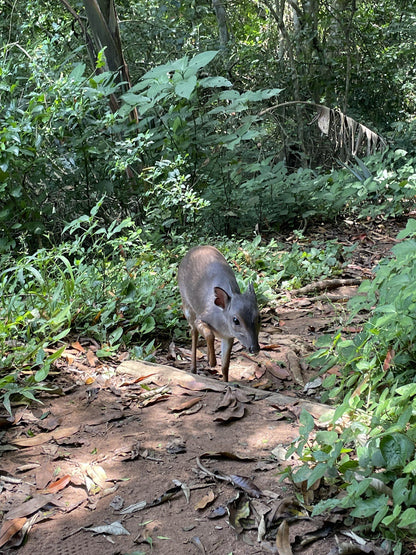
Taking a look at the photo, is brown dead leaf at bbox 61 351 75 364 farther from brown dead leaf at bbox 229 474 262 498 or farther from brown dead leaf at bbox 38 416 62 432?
brown dead leaf at bbox 229 474 262 498

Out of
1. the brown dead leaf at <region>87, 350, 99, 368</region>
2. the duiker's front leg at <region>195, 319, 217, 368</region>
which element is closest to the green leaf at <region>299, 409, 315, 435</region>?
the duiker's front leg at <region>195, 319, 217, 368</region>

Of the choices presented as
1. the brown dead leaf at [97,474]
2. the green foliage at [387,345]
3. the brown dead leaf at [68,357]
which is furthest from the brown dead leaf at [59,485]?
the green foliage at [387,345]

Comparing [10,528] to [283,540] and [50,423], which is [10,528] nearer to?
[50,423]

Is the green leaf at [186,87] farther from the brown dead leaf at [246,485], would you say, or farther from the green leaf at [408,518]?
the green leaf at [408,518]

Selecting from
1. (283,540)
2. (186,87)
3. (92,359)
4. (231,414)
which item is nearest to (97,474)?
(231,414)

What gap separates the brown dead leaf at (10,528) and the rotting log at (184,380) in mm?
1742

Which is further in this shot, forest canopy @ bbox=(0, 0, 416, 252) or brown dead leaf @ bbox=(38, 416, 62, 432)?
forest canopy @ bbox=(0, 0, 416, 252)

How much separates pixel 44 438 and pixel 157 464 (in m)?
0.82

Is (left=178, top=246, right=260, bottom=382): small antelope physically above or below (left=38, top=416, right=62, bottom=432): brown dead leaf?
above

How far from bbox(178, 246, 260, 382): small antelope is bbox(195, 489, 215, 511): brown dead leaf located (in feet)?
5.42

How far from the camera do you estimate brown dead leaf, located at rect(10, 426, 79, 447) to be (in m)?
3.74

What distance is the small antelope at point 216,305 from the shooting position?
4.68 m

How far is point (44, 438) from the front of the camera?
3.79m

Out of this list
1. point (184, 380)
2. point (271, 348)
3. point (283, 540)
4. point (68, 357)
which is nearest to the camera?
point (283, 540)
